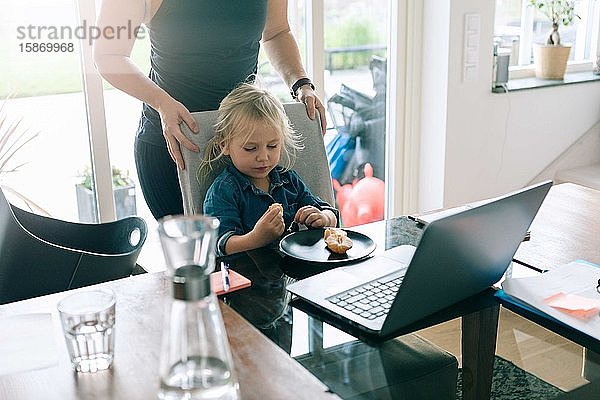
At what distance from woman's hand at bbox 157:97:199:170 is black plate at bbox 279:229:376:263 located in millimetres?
375

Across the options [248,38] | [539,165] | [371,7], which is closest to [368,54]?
[371,7]

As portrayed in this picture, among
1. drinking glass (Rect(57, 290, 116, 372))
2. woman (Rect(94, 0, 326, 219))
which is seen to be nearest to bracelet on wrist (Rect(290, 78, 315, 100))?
woman (Rect(94, 0, 326, 219))

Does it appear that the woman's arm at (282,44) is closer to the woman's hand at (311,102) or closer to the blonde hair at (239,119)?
the woman's hand at (311,102)

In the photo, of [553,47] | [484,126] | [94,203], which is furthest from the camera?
[553,47]

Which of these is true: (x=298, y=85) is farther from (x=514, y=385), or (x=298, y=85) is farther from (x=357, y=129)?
(x=357, y=129)

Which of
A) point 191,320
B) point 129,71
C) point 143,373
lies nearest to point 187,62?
point 129,71

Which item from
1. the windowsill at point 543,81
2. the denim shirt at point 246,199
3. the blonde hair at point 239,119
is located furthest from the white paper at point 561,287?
the windowsill at point 543,81

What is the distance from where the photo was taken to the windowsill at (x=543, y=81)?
3.36 meters

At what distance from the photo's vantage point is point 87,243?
6.64 feet

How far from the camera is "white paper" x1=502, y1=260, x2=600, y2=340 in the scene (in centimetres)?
116

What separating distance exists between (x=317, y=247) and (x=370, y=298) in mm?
285

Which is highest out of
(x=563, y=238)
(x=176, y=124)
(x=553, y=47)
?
(x=553, y=47)

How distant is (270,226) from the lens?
1479 mm

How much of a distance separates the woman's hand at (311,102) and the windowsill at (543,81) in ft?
5.09
